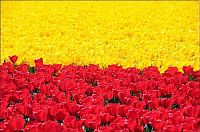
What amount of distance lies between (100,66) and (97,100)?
4.18 metres

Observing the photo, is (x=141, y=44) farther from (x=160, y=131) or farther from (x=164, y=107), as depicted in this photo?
(x=160, y=131)

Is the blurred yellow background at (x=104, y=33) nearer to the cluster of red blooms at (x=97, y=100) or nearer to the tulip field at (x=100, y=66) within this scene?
the tulip field at (x=100, y=66)

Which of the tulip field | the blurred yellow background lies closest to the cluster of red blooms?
the tulip field

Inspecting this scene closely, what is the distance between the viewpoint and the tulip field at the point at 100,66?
433 cm

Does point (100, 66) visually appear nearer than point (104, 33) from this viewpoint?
Yes

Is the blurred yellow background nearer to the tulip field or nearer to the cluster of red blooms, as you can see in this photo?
the tulip field

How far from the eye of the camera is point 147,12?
1541cm

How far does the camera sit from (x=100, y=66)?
901cm

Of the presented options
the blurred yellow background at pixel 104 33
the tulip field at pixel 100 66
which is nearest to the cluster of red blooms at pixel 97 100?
the tulip field at pixel 100 66

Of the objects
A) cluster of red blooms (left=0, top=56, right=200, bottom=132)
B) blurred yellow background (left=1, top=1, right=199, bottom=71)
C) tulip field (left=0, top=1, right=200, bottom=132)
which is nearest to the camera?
cluster of red blooms (left=0, top=56, right=200, bottom=132)

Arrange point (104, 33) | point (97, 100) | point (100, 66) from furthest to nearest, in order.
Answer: point (104, 33) → point (100, 66) → point (97, 100)

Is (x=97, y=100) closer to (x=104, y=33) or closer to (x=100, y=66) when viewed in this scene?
(x=100, y=66)

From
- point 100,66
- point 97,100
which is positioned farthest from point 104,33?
point 97,100

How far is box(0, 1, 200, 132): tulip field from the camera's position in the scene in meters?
4.33
